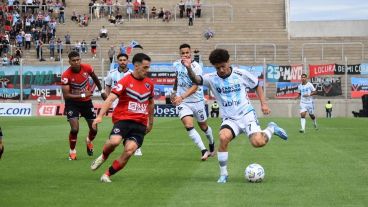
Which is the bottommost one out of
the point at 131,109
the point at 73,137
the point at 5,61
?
the point at 73,137

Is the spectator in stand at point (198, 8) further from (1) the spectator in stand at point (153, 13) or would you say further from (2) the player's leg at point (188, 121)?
(2) the player's leg at point (188, 121)

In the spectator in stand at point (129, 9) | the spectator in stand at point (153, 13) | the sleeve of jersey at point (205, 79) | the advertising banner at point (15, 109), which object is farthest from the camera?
the spectator in stand at point (153, 13)

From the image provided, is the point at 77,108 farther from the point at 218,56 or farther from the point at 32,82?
the point at 32,82

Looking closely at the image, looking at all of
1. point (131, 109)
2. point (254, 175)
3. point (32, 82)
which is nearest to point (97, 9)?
point (32, 82)

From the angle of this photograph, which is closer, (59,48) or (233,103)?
(233,103)

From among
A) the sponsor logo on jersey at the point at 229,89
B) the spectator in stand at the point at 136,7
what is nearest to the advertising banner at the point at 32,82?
the spectator in stand at the point at 136,7

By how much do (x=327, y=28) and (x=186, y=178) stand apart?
60371mm

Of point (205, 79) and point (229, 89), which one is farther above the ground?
point (205, 79)

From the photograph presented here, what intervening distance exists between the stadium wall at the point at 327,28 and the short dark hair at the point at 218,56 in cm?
5908

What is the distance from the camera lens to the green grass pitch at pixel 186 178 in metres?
12.1

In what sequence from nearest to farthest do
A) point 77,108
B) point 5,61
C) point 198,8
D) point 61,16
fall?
point 77,108
point 5,61
point 61,16
point 198,8

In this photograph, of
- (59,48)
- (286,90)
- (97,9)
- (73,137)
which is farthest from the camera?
(97,9)

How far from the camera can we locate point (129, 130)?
14297mm

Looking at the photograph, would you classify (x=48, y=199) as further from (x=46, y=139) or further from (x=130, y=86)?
(x=46, y=139)
